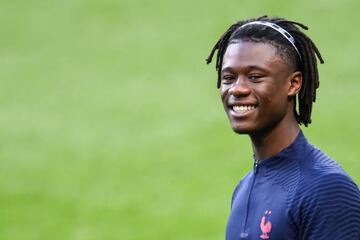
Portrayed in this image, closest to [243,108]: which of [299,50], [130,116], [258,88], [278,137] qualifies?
[258,88]

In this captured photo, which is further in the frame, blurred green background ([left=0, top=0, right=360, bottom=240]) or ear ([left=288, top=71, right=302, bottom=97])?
blurred green background ([left=0, top=0, right=360, bottom=240])

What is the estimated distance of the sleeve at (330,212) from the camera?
4.22 metres

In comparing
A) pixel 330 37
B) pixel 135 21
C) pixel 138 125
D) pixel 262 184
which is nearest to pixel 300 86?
pixel 262 184

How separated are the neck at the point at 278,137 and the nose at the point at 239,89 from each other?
21 centimetres

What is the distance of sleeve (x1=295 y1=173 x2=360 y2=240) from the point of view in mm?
4219

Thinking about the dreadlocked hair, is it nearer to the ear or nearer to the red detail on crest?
the ear

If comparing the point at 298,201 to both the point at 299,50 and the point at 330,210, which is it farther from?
the point at 299,50

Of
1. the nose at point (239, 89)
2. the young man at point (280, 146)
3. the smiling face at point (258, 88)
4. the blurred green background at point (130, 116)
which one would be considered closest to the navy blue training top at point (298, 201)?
the young man at point (280, 146)

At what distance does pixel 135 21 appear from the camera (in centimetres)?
1792

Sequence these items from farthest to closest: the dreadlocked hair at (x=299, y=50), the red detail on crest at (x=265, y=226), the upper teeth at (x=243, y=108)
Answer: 1. the dreadlocked hair at (x=299, y=50)
2. the upper teeth at (x=243, y=108)
3. the red detail on crest at (x=265, y=226)

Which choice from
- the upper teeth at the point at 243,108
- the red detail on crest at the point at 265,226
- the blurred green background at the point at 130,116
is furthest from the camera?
the blurred green background at the point at 130,116

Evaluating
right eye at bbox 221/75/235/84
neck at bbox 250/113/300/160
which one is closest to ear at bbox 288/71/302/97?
neck at bbox 250/113/300/160

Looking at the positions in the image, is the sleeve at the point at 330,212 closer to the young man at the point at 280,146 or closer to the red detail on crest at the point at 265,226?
the young man at the point at 280,146

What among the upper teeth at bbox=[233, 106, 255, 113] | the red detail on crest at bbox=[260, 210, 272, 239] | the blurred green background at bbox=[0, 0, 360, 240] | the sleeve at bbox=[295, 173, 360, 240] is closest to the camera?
the sleeve at bbox=[295, 173, 360, 240]
